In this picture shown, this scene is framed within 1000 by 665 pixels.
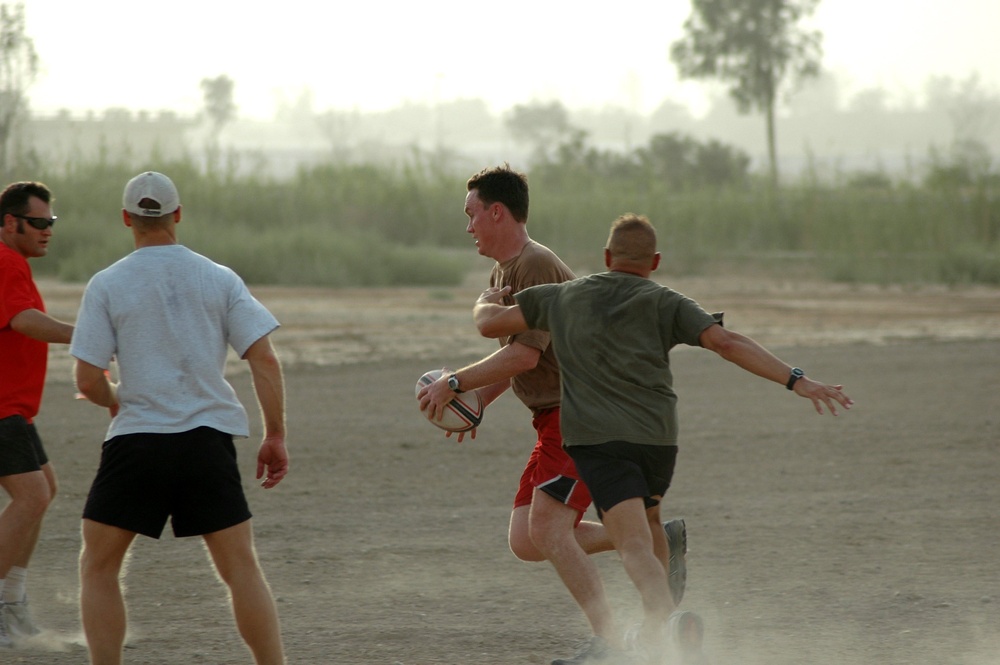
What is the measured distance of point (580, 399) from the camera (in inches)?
190

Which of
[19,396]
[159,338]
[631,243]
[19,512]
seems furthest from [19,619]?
[631,243]

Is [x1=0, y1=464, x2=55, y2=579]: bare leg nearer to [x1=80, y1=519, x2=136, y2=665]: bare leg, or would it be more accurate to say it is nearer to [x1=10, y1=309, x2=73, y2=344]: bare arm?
[x1=10, y1=309, x2=73, y2=344]: bare arm

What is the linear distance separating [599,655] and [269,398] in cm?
158

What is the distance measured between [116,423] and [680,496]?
5566 millimetres

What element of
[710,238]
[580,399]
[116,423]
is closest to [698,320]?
[580,399]

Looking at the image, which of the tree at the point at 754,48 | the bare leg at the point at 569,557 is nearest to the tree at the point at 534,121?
the tree at the point at 754,48

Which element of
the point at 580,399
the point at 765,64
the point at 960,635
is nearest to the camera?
the point at 580,399

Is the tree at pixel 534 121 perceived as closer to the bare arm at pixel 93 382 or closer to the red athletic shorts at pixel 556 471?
the red athletic shorts at pixel 556 471

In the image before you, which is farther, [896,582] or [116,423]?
[896,582]

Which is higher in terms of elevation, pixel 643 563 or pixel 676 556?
pixel 643 563

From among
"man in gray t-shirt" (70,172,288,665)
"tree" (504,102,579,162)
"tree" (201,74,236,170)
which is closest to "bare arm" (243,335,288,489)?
"man in gray t-shirt" (70,172,288,665)

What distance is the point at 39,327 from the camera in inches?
206

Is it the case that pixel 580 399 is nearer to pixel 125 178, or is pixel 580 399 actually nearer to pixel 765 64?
pixel 125 178

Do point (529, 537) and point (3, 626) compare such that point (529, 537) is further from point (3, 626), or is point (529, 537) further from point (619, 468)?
point (3, 626)
